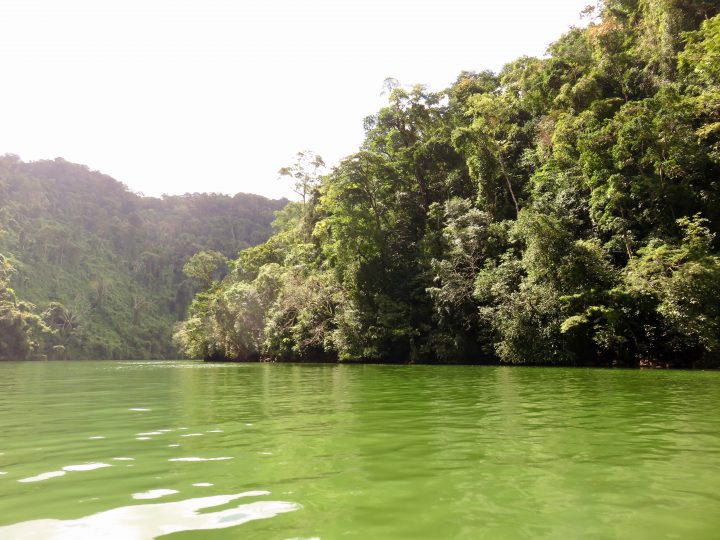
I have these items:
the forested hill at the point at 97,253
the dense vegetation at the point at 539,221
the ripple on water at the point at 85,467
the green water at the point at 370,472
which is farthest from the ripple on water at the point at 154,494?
the forested hill at the point at 97,253

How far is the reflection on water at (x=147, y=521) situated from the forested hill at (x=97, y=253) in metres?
60.8

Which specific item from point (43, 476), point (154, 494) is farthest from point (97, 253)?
point (154, 494)

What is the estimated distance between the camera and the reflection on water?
8.68 feet

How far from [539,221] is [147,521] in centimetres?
2076

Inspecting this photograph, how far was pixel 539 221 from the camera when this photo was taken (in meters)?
21.3

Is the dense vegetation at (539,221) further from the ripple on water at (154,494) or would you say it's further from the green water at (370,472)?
the ripple on water at (154,494)

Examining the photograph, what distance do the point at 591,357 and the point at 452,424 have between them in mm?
17899

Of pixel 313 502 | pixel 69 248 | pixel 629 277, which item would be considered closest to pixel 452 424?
pixel 313 502

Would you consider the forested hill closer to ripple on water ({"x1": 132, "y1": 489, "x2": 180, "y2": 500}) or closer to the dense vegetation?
the dense vegetation

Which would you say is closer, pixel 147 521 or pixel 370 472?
pixel 147 521

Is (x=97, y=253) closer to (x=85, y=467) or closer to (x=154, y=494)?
(x=85, y=467)

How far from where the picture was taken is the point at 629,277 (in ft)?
63.3

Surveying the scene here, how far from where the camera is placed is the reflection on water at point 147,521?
265 cm

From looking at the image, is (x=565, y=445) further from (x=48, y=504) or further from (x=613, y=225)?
(x=613, y=225)
